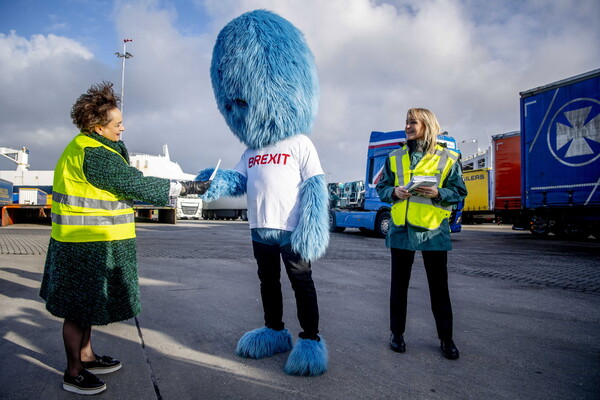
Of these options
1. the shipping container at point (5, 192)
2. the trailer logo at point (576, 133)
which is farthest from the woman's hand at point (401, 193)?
the shipping container at point (5, 192)

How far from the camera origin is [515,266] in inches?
268

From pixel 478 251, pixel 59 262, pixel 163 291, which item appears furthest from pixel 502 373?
pixel 478 251

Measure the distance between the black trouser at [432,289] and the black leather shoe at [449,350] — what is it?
0.03 m

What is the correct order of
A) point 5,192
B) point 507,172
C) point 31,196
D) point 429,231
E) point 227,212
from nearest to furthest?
point 429,231, point 507,172, point 5,192, point 31,196, point 227,212

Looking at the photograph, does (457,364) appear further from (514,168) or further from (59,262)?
(514,168)

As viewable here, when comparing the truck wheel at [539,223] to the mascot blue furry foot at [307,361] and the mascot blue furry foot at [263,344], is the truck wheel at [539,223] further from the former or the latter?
the mascot blue furry foot at [307,361]

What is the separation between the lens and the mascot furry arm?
2.42 meters

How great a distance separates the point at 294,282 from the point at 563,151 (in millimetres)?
10501

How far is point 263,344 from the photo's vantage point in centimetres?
254

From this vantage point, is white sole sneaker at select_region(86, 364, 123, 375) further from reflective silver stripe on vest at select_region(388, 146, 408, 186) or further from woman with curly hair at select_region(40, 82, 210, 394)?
reflective silver stripe on vest at select_region(388, 146, 408, 186)

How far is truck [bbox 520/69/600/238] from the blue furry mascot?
31.9 ft

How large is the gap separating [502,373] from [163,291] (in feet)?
11.6

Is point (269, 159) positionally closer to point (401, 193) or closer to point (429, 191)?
point (401, 193)

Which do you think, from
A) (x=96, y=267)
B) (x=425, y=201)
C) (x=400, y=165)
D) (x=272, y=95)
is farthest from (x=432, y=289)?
(x=96, y=267)
